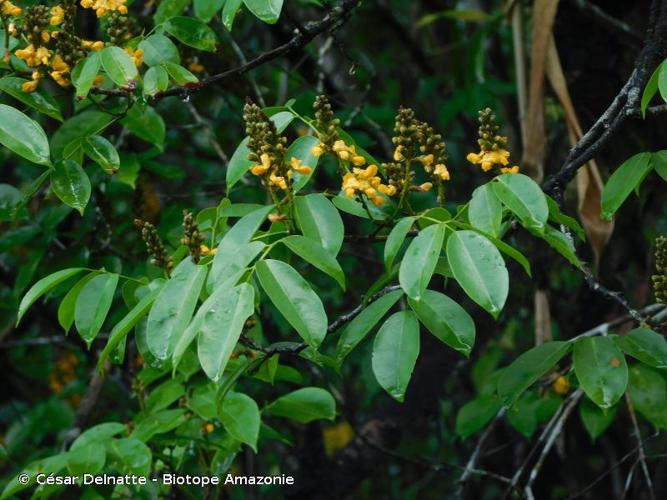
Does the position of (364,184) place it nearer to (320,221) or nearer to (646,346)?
(320,221)

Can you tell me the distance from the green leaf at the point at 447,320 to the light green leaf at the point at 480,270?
155 mm

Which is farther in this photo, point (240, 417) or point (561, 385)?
point (561, 385)

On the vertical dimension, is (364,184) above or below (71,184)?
above

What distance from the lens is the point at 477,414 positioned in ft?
7.72

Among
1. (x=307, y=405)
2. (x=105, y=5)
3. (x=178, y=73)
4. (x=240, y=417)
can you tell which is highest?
(x=105, y=5)

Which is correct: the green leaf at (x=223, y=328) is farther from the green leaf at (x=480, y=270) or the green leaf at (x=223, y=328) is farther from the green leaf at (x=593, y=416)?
the green leaf at (x=593, y=416)

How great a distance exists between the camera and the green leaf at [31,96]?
1.67m

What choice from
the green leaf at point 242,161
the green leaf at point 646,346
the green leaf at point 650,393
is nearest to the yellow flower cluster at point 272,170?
→ the green leaf at point 242,161

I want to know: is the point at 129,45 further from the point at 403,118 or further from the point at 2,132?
the point at 403,118

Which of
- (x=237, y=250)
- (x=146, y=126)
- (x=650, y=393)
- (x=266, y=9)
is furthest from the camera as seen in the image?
(x=146, y=126)

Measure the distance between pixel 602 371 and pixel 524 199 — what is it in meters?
0.43

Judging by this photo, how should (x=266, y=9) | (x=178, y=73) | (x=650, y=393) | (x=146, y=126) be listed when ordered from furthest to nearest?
(x=146, y=126), (x=650, y=393), (x=178, y=73), (x=266, y=9)

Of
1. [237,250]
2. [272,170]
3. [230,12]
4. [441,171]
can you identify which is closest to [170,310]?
[237,250]

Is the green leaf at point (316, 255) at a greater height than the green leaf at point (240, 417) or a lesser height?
greater
